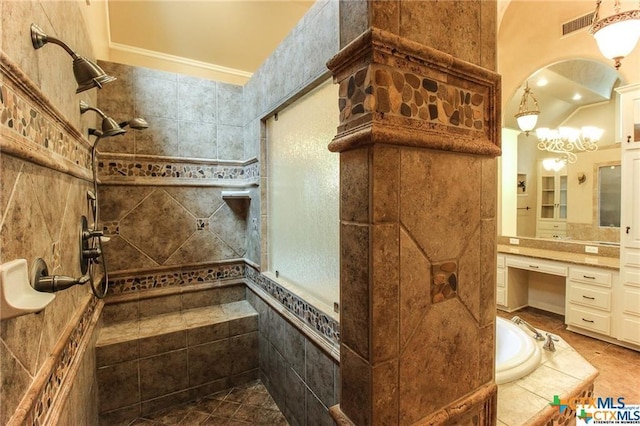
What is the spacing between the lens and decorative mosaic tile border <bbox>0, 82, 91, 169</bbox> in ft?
2.44

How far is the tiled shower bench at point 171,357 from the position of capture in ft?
6.05

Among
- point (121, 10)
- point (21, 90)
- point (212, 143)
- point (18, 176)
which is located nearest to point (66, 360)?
point (18, 176)

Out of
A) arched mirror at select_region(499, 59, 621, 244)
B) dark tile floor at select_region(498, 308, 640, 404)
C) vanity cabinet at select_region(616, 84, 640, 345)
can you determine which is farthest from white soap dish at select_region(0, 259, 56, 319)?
arched mirror at select_region(499, 59, 621, 244)

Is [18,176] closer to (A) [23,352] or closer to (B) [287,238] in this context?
(A) [23,352]

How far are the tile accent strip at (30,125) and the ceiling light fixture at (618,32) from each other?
310 cm

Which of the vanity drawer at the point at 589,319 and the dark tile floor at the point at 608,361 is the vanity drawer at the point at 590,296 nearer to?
the vanity drawer at the point at 589,319

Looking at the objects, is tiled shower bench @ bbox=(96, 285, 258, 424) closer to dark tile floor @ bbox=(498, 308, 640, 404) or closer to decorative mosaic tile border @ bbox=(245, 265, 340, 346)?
decorative mosaic tile border @ bbox=(245, 265, 340, 346)

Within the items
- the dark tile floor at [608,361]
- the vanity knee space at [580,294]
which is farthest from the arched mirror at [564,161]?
the dark tile floor at [608,361]

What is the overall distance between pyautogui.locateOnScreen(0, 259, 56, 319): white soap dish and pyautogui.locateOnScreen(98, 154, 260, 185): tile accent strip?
1575mm

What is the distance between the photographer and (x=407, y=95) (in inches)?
23.0

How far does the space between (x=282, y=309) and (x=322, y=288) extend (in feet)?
1.46

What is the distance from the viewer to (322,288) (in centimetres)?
152

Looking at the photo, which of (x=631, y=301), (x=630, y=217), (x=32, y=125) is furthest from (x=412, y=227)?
(x=631, y=301)

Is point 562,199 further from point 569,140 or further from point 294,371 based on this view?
point 294,371
